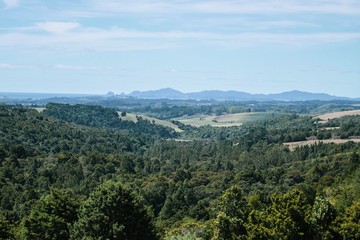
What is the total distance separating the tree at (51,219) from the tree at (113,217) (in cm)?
289

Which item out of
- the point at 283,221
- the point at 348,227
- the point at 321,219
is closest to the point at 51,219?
the point at 283,221

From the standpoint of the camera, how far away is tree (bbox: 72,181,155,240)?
4647cm

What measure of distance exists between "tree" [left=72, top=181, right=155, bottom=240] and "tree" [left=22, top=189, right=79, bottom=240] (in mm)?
2889

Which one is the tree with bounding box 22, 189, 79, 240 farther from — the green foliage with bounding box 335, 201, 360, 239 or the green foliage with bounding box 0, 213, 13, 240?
the green foliage with bounding box 335, 201, 360, 239

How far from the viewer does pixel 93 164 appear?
141 meters

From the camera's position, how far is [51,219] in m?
50.6

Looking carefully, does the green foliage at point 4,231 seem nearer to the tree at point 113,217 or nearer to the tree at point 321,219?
the tree at point 113,217

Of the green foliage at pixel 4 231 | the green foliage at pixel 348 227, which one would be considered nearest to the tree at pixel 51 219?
the green foliage at pixel 4 231

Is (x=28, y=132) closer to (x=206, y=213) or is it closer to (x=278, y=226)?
(x=206, y=213)

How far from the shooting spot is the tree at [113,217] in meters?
46.5

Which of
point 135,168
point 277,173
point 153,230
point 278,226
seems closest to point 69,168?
point 135,168

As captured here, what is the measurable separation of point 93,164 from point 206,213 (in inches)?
2036

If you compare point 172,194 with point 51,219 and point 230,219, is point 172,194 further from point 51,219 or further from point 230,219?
point 230,219

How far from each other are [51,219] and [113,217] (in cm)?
709
